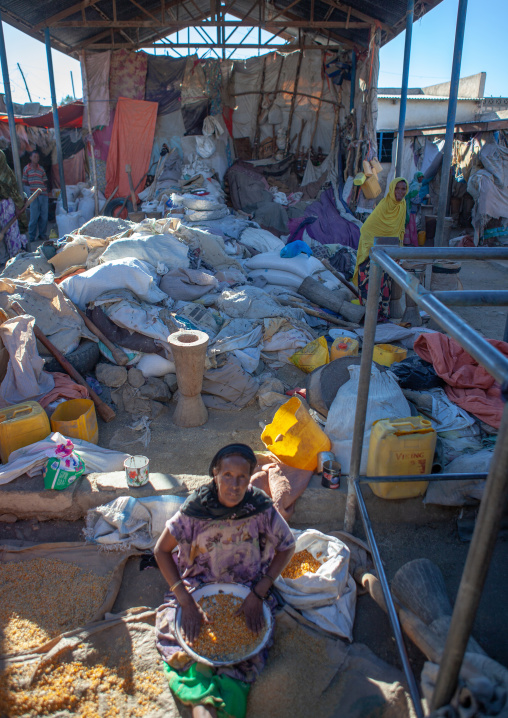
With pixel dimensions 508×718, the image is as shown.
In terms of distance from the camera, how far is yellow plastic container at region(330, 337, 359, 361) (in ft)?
16.3

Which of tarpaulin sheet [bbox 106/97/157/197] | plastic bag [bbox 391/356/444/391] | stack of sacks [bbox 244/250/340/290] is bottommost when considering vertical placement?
plastic bag [bbox 391/356/444/391]

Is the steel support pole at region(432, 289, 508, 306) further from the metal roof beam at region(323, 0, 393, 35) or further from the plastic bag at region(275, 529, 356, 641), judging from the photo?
the metal roof beam at region(323, 0, 393, 35)

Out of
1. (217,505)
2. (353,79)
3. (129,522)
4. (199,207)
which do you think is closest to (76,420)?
(129,522)

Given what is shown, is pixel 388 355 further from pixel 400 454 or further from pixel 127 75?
pixel 127 75

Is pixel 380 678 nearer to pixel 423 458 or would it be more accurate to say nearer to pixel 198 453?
pixel 423 458

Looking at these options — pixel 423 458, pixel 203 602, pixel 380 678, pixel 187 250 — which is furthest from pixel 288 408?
pixel 187 250

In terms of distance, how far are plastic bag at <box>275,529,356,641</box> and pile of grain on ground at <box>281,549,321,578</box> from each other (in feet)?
0.25

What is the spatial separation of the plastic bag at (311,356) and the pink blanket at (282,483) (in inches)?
78.6

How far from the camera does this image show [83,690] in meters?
2.00

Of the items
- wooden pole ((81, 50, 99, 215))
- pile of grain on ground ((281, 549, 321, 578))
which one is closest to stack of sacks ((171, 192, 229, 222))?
wooden pole ((81, 50, 99, 215))

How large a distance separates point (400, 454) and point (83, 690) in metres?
1.89

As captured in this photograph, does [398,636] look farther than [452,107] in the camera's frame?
No

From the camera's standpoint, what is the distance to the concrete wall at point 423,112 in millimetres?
21500

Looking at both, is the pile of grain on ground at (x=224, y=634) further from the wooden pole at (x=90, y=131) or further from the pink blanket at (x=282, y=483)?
the wooden pole at (x=90, y=131)
